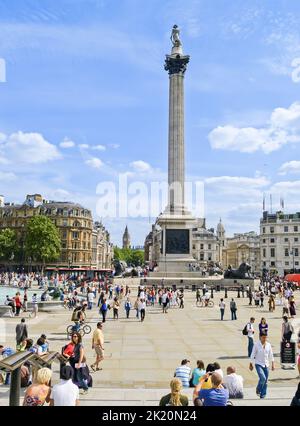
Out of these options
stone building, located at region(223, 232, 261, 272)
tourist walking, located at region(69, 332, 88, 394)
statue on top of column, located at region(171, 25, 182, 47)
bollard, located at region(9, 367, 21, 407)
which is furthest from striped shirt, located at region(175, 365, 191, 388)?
stone building, located at region(223, 232, 261, 272)

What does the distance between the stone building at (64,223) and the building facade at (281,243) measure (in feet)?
157

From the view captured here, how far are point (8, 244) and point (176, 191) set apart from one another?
6207cm

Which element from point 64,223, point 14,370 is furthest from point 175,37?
point 14,370

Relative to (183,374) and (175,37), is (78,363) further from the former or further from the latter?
(175,37)

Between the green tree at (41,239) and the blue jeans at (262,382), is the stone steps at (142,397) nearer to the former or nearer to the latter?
the blue jeans at (262,382)

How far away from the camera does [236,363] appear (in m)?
15.5

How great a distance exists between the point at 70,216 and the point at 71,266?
13.5m

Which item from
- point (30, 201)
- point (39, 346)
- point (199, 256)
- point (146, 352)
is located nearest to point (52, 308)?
point (146, 352)

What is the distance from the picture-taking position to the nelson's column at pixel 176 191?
61031 mm

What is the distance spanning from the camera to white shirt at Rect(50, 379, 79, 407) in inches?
297

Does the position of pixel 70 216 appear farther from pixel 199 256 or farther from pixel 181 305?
pixel 181 305

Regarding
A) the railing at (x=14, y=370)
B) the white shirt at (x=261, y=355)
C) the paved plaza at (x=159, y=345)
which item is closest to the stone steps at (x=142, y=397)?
the paved plaza at (x=159, y=345)

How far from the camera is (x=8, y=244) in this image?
4375 inches
